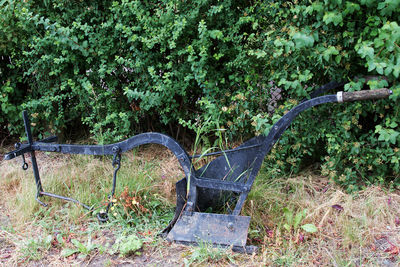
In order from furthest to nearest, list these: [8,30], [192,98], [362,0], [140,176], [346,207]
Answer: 1. [192,98]
2. [8,30]
3. [140,176]
4. [346,207]
5. [362,0]

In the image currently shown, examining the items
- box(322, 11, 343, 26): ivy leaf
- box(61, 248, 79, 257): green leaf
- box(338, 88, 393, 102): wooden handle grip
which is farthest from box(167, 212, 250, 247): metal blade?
box(322, 11, 343, 26): ivy leaf

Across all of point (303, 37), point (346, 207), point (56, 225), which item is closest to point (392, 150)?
point (346, 207)

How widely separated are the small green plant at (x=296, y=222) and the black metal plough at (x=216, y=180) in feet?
1.18

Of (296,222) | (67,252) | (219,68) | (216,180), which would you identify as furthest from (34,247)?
(219,68)

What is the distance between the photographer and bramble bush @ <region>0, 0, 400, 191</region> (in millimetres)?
2707

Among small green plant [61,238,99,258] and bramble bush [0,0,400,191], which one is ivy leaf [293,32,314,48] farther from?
small green plant [61,238,99,258]

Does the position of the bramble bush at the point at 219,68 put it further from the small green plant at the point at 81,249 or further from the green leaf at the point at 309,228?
the small green plant at the point at 81,249

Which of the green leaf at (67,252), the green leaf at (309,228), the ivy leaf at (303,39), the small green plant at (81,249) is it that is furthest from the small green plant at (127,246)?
the ivy leaf at (303,39)

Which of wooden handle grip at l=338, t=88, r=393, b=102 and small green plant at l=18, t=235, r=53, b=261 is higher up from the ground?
wooden handle grip at l=338, t=88, r=393, b=102

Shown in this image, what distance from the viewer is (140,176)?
10.5 ft

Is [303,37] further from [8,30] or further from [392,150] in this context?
[8,30]

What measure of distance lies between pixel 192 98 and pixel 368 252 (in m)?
2.17

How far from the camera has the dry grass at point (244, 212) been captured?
2.46 meters

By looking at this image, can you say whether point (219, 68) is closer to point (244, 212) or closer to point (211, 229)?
point (244, 212)
